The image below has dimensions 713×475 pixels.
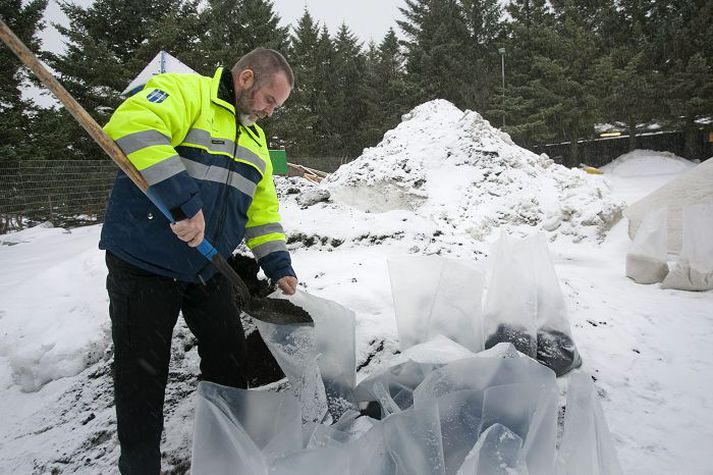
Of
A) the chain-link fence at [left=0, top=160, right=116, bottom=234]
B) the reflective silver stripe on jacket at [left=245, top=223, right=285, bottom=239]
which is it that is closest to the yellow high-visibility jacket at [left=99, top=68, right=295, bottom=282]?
the reflective silver stripe on jacket at [left=245, top=223, right=285, bottom=239]

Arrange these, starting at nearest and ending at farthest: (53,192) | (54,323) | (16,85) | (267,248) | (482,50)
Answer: (267,248) < (54,323) < (53,192) < (16,85) < (482,50)

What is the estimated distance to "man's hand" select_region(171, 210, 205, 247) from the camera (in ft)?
4.22

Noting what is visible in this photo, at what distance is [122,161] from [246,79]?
578 mm

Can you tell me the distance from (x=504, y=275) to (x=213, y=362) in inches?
60.6

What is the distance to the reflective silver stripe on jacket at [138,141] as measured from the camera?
48.9 inches

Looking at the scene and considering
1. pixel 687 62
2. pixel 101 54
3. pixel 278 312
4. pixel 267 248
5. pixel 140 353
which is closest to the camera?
pixel 140 353

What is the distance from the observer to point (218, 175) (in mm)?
1487

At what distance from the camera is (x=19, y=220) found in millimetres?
8102

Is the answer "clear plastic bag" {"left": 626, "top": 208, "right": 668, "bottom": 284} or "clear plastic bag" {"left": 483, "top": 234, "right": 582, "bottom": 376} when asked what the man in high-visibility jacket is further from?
"clear plastic bag" {"left": 626, "top": 208, "right": 668, "bottom": 284}

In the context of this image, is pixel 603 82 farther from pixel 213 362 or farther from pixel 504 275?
pixel 213 362

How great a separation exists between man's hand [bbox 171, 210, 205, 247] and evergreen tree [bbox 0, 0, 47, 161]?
1172 centimetres

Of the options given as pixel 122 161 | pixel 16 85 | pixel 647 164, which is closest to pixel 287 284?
pixel 122 161

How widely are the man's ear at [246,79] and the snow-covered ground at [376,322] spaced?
57.6 inches

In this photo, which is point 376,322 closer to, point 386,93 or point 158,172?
point 158,172
